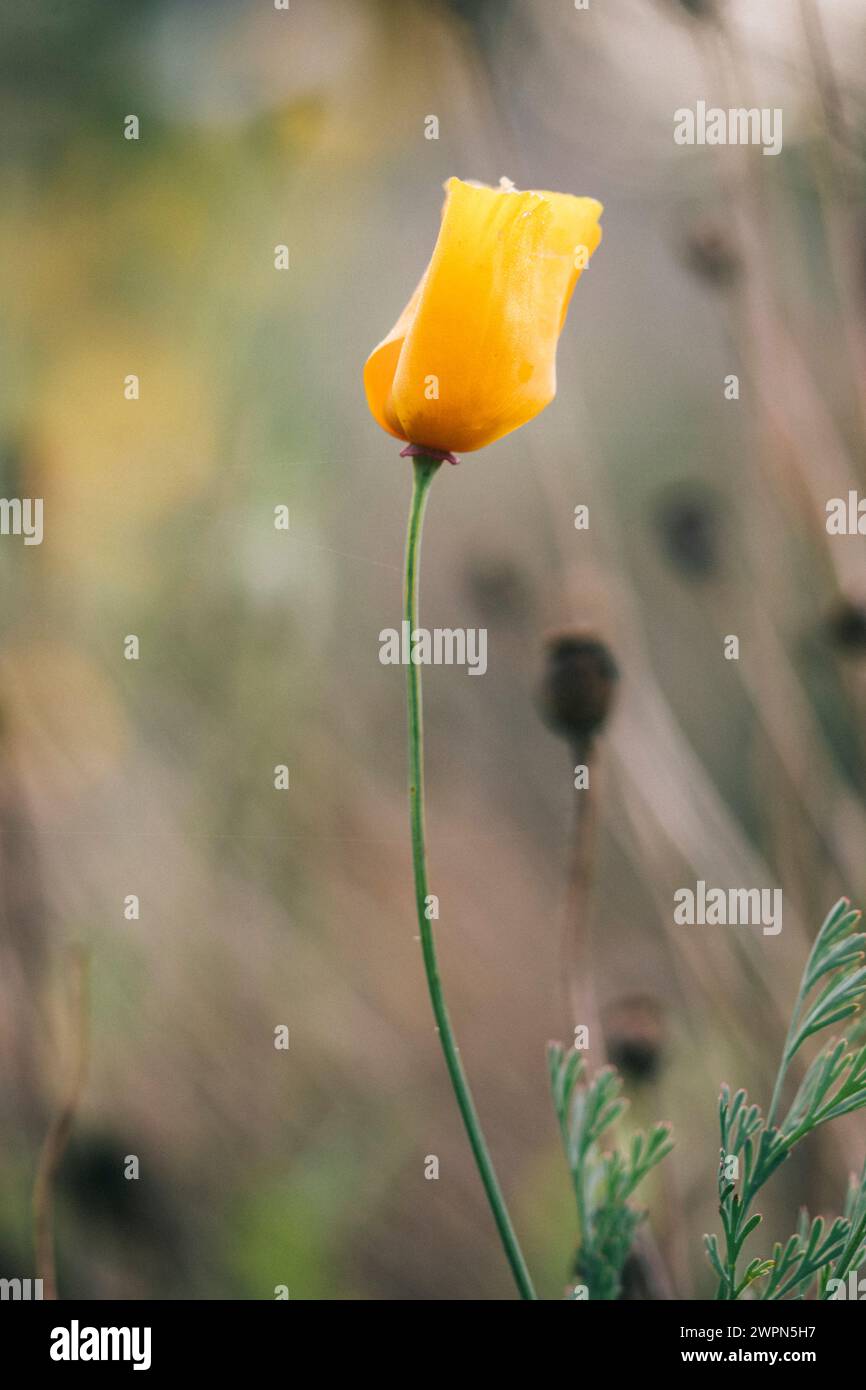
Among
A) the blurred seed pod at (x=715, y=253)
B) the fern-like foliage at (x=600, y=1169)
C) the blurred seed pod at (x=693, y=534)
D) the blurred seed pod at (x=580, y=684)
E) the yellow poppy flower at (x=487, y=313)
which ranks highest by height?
the blurred seed pod at (x=715, y=253)

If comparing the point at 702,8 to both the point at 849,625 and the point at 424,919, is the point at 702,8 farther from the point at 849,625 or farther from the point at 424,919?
the point at 424,919

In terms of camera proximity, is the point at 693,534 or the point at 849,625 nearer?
the point at 849,625

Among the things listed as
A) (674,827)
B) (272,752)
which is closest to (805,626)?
(674,827)

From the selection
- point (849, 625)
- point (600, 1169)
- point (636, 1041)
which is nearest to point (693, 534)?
point (849, 625)

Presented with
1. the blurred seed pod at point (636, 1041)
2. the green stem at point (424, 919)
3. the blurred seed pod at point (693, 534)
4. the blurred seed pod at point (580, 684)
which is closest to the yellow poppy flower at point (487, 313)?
the green stem at point (424, 919)

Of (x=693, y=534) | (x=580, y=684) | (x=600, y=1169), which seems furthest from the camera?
(x=693, y=534)

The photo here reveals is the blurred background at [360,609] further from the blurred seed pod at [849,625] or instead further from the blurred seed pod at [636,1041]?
the blurred seed pod at [636,1041]
